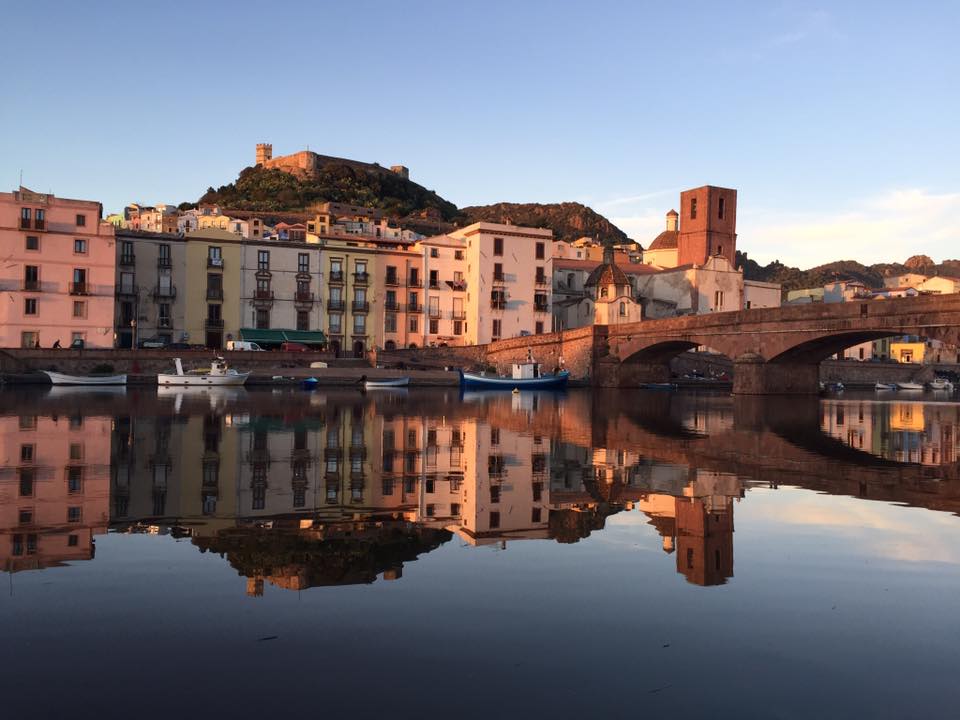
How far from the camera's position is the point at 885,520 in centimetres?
1025

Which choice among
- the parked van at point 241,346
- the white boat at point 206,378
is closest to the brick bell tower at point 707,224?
the parked van at point 241,346

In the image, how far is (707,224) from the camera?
301 feet

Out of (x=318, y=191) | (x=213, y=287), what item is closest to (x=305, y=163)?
(x=318, y=191)

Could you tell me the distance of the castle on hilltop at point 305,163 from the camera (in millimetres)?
150000

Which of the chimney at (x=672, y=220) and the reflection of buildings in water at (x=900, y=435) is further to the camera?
the chimney at (x=672, y=220)

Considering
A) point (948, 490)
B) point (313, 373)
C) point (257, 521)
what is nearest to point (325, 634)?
point (257, 521)

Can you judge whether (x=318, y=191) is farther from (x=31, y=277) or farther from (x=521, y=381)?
(x=521, y=381)

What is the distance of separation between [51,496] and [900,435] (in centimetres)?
2309

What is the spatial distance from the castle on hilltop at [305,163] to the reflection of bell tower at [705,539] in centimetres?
14659

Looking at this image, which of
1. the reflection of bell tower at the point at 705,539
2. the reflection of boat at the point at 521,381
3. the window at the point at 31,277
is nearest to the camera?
the reflection of bell tower at the point at 705,539

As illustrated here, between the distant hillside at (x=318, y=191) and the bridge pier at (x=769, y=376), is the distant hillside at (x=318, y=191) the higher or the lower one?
the higher one

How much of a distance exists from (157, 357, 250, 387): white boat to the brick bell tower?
58.3m

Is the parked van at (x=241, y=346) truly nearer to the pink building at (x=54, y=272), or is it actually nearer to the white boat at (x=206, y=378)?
the pink building at (x=54, y=272)

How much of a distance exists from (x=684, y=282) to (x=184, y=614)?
270 feet
